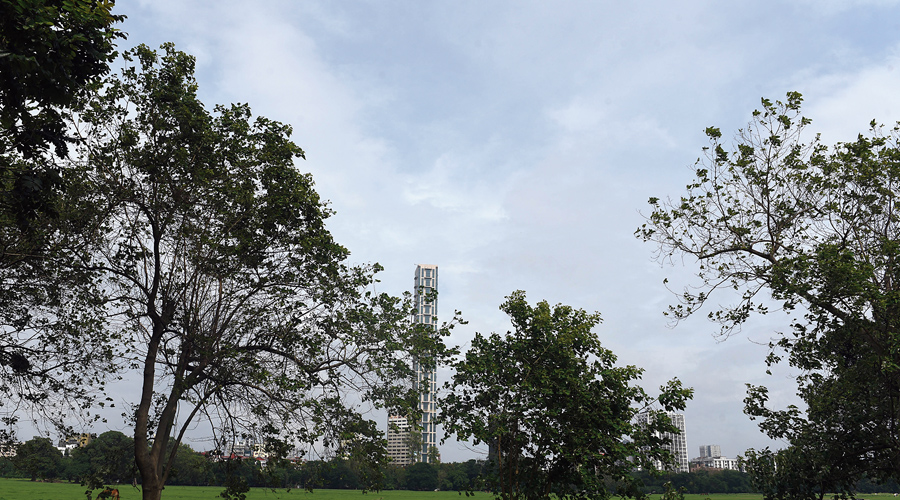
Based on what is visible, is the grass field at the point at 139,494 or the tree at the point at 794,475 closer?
the tree at the point at 794,475

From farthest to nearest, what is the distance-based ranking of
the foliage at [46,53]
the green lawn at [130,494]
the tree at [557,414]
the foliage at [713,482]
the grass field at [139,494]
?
1. the foliage at [713,482]
2. the grass field at [139,494]
3. the green lawn at [130,494]
4. the tree at [557,414]
5. the foliage at [46,53]

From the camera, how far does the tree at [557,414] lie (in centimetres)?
1343

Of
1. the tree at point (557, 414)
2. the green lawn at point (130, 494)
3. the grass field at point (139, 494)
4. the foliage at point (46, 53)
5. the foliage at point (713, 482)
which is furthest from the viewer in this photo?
the foliage at point (713, 482)

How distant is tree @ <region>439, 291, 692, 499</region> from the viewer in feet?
44.1

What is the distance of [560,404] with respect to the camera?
13.8 metres

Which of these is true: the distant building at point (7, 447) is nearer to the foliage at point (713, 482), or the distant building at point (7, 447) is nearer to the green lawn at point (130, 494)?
the green lawn at point (130, 494)

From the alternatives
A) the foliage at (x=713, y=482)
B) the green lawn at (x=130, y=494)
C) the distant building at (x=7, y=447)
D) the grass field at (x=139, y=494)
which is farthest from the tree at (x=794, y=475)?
the foliage at (x=713, y=482)

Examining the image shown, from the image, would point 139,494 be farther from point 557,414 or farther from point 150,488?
point 557,414

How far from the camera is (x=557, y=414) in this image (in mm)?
13484

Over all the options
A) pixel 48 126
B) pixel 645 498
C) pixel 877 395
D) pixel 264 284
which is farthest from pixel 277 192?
pixel 877 395

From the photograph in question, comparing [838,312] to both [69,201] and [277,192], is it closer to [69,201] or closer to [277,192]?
[277,192]

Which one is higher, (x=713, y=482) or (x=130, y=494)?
(x=130, y=494)

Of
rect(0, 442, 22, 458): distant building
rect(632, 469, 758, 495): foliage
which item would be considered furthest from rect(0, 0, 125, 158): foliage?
rect(632, 469, 758, 495): foliage

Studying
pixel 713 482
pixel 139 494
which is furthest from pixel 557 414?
pixel 713 482
